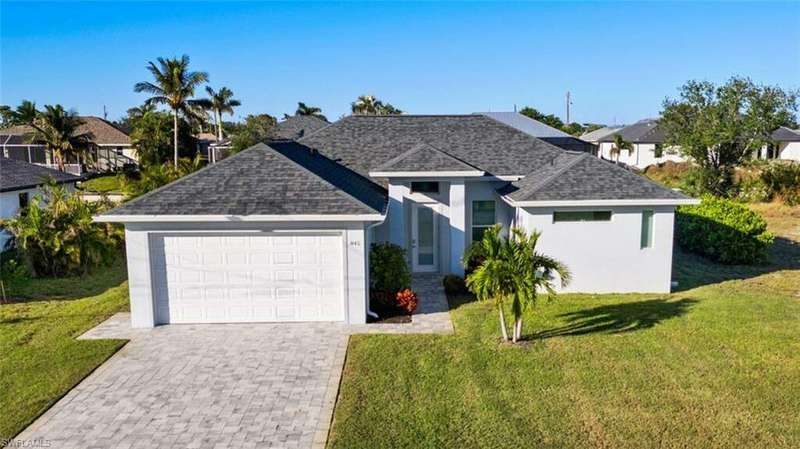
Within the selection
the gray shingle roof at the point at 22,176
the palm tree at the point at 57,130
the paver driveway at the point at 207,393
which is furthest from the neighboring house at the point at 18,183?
the palm tree at the point at 57,130

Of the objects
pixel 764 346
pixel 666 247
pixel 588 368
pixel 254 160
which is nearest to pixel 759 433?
pixel 588 368

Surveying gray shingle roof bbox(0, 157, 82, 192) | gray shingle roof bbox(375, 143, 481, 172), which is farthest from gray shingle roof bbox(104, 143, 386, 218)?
gray shingle roof bbox(0, 157, 82, 192)

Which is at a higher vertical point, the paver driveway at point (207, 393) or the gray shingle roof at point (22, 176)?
the gray shingle roof at point (22, 176)

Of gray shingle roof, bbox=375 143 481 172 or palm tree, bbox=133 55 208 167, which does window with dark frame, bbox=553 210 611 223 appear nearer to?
gray shingle roof, bbox=375 143 481 172

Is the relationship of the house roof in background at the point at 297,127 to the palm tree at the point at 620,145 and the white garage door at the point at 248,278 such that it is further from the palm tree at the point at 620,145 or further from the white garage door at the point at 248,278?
the palm tree at the point at 620,145

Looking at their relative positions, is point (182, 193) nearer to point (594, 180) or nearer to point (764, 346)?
point (594, 180)

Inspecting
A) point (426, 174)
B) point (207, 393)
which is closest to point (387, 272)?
point (426, 174)

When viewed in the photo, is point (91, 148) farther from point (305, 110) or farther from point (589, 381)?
point (589, 381)
